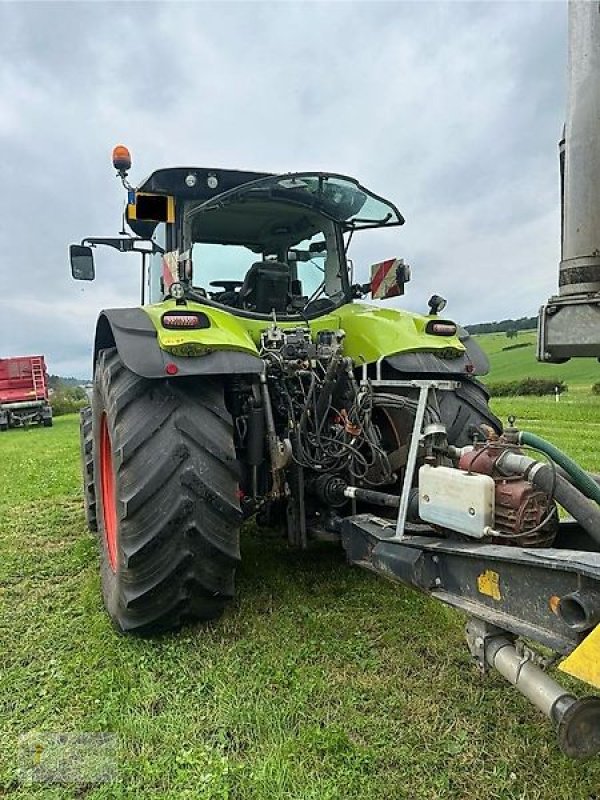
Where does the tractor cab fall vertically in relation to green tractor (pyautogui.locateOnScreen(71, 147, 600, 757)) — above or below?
above

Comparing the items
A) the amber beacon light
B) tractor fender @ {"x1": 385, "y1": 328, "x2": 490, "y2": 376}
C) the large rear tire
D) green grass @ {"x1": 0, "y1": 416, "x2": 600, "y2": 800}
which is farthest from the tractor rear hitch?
the amber beacon light

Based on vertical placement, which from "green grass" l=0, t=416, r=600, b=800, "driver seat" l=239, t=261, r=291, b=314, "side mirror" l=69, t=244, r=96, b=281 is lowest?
"green grass" l=0, t=416, r=600, b=800

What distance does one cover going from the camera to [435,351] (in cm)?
384

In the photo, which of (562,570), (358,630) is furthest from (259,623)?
(562,570)

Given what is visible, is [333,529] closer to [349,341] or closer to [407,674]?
[407,674]

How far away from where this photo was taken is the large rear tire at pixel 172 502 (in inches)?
117

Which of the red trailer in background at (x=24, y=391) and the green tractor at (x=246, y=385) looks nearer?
the green tractor at (x=246, y=385)

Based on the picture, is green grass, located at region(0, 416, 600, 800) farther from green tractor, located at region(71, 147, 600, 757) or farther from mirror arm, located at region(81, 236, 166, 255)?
mirror arm, located at region(81, 236, 166, 255)

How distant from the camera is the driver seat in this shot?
4098 millimetres

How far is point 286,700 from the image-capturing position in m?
2.68

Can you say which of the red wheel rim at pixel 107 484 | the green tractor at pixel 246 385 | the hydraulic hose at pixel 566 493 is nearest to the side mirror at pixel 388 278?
the green tractor at pixel 246 385

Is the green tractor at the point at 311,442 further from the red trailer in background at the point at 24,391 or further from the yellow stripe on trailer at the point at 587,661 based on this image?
the red trailer in background at the point at 24,391

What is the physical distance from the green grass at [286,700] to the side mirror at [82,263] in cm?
212

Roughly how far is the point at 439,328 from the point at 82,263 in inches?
102
